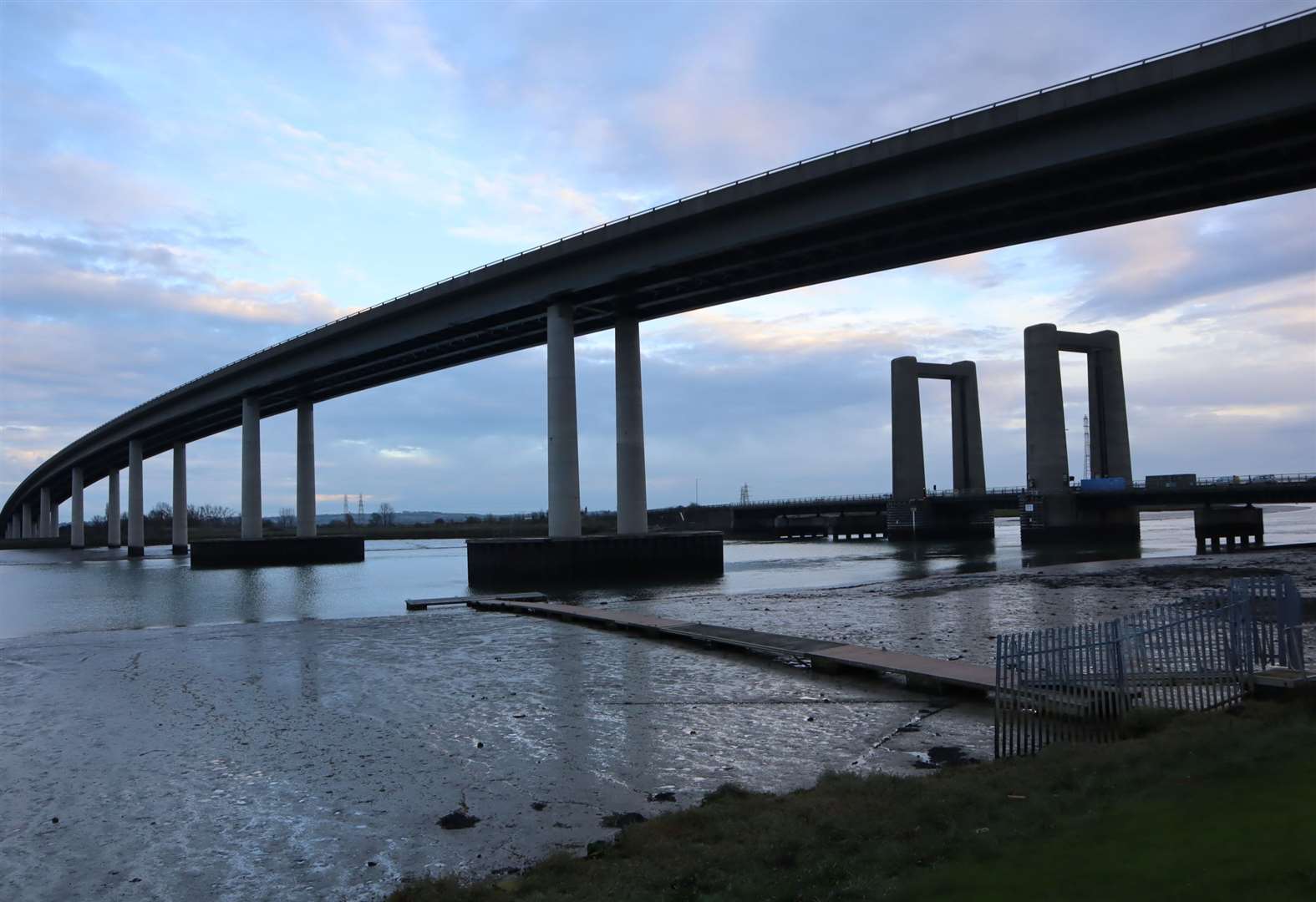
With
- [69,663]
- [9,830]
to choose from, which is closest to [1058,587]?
[69,663]

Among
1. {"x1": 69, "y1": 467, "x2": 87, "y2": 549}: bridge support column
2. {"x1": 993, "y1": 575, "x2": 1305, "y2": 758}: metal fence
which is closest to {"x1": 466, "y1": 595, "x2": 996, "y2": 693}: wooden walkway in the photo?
{"x1": 993, "y1": 575, "x2": 1305, "y2": 758}: metal fence

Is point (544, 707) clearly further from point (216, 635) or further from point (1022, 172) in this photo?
point (1022, 172)

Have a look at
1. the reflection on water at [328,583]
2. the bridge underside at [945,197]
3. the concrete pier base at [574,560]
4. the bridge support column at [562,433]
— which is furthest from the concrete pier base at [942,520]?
the bridge support column at [562,433]

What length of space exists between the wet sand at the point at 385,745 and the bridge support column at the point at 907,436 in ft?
335

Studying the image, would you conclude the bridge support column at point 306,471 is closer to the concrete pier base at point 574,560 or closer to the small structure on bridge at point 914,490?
the concrete pier base at point 574,560

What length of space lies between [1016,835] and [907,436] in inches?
4901

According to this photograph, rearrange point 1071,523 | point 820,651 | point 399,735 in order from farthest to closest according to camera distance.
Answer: point 1071,523 → point 820,651 → point 399,735

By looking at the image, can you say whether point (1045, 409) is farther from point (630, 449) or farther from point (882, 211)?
point (882, 211)

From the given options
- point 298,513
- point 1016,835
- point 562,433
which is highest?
point 562,433

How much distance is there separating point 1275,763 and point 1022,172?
35.1 metres

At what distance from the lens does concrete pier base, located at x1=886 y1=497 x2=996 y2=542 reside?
124 m

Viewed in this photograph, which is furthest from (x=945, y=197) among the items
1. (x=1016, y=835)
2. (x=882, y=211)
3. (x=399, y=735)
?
(x=1016, y=835)

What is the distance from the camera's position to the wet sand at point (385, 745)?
9375mm

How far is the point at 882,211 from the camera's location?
43.0 meters
